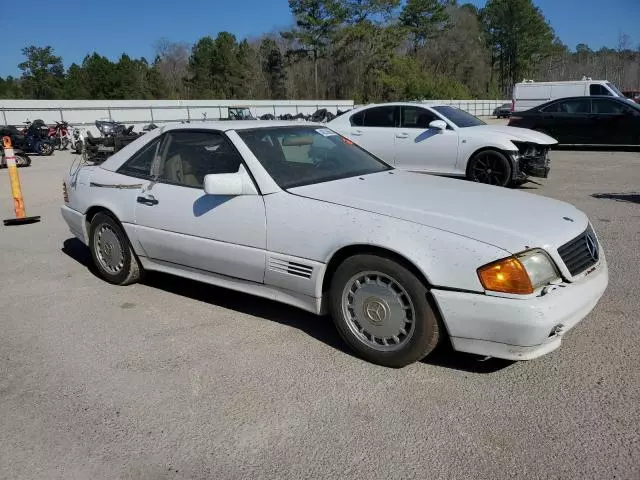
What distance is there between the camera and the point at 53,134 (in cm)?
2116

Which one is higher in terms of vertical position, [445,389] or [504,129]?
[504,129]

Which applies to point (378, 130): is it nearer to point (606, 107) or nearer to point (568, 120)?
point (568, 120)

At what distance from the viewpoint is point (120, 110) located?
30.7 metres

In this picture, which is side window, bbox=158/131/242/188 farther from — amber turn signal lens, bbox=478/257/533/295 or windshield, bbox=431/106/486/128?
windshield, bbox=431/106/486/128

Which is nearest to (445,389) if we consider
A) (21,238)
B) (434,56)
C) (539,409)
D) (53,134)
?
(539,409)

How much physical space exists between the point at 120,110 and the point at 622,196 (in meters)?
28.2

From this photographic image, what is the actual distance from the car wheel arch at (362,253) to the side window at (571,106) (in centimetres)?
1358

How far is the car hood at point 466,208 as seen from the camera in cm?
296

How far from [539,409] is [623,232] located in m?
4.15

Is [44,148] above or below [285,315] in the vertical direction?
above

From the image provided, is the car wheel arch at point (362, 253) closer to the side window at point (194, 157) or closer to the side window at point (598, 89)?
the side window at point (194, 157)

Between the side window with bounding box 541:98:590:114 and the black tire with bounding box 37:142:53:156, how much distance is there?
54.1 feet

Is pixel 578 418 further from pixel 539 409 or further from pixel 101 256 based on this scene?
pixel 101 256

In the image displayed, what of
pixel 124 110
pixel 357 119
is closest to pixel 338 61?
pixel 124 110
